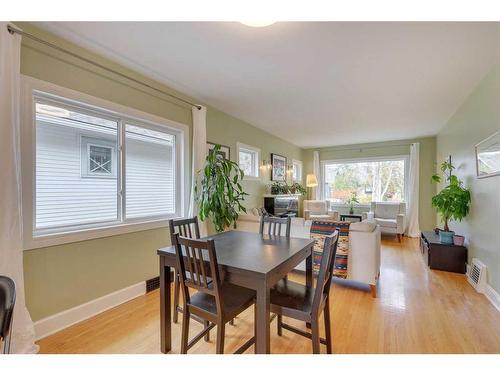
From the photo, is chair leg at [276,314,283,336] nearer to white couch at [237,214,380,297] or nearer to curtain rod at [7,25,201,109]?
white couch at [237,214,380,297]

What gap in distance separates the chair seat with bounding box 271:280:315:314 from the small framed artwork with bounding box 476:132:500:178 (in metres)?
2.46

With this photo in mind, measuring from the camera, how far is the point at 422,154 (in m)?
6.17

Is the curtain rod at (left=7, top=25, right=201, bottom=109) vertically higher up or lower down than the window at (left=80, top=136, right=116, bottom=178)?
higher up

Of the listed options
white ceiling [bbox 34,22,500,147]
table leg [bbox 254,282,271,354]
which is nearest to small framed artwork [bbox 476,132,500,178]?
white ceiling [bbox 34,22,500,147]

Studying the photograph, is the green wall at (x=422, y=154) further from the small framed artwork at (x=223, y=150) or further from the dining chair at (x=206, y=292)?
the dining chair at (x=206, y=292)

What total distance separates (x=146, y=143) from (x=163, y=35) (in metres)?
1.28

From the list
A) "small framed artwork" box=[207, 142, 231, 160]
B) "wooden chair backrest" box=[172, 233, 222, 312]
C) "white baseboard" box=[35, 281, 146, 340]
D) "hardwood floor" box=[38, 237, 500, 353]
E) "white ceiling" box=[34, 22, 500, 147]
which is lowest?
"hardwood floor" box=[38, 237, 500, 353]

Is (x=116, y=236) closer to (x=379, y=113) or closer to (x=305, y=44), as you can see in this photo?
(x=305, y=44)

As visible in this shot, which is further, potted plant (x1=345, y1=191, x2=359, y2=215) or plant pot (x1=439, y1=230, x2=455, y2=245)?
potted plant (x1=345, y1=191, x2=359, y2=215)

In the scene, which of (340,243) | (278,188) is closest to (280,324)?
(340,243)

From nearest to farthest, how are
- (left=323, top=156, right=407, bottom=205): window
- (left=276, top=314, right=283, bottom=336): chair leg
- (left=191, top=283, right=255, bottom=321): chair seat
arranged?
1. (left=191, top=283, right=255, bottom=321): chair seat
2. (left=276, top=314, right=283, bottom=336): chair leg
3. (left=323, top=156, right=407, bottom=205): window

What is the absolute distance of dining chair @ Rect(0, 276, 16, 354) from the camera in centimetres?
93

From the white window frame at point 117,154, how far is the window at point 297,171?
4.28 metres

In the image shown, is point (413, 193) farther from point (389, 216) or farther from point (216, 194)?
point (216, 194)
